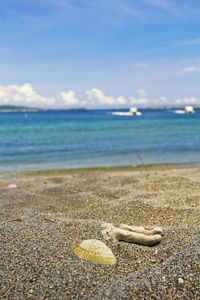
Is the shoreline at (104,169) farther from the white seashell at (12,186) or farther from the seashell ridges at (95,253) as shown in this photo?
the seashell ridges at (95,253)

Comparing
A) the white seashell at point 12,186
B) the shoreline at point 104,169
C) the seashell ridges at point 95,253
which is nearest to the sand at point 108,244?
the seashell ridges at point 95,253

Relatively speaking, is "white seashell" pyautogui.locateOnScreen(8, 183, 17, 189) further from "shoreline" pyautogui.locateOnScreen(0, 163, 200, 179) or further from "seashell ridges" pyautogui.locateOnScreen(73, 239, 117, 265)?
"seashell ridges" pyautogui.locateOnScreen(73, 239, 117, 265)

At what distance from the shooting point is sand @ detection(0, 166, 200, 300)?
5637mm

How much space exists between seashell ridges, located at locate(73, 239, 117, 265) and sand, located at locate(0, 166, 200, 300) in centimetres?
10

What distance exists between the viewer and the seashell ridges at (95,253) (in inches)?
254

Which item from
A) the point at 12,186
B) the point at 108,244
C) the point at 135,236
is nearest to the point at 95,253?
the point at 108,244

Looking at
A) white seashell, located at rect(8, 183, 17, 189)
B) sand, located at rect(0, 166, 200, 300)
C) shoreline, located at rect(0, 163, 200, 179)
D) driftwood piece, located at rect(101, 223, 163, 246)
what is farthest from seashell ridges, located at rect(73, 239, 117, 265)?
shoreline, located at rect(0, 163, 200, 179)

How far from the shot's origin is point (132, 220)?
10414 millimetres

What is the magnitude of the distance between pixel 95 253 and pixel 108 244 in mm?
759

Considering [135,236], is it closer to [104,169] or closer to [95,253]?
[95,253]

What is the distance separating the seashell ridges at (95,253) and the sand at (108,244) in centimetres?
10

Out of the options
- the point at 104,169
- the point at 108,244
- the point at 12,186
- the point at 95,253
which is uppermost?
the point at 95,253

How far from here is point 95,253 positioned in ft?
21.4

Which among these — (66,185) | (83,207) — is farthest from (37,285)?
(66,185)
